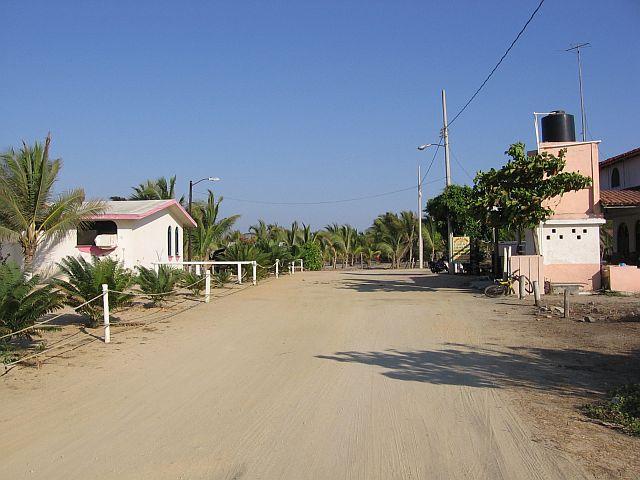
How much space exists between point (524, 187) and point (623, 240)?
9.20m

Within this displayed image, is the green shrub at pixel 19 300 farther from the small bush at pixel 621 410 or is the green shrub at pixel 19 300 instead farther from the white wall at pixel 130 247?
the white wall at pixel 130 247

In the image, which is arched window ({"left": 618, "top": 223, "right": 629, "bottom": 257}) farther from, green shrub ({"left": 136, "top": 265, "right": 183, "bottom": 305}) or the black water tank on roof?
green shrub ({"left": 136, "top": 265, "right": 183, "bottom": 305})

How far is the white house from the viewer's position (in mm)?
25531

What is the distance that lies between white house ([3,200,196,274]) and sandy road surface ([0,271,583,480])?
47.3 ft

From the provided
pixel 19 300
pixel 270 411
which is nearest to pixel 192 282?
pixel 19 300

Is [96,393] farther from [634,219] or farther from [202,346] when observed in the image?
[634,219]

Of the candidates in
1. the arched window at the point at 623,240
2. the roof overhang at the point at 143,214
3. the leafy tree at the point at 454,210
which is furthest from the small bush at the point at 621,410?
the leafy tree at the point at 454,210

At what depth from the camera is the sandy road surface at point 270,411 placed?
523 cm

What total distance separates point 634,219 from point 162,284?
18.8m

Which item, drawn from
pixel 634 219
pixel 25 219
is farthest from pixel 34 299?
pixel 634 219

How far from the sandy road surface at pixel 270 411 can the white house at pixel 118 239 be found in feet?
47.3

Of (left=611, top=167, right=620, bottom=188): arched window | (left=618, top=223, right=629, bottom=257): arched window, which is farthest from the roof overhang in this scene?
(left=611, top=167, right=620, bottom=188): arched window

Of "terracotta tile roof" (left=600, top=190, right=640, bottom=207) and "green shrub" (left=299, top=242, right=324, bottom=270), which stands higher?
"terracotta tile roof" (left=600, top=190, right=640, bottom=207)

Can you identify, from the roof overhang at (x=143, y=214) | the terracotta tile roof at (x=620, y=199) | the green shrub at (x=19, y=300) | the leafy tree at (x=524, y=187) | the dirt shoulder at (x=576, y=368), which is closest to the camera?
the dirt shoulder at (x=576, y=368)
